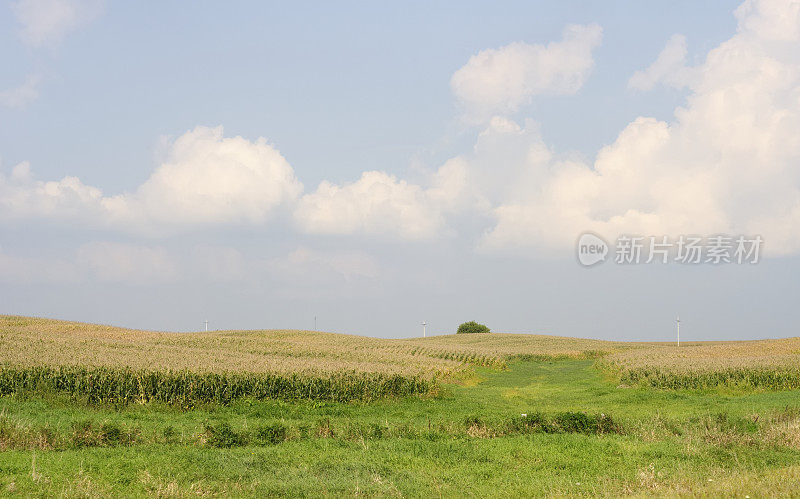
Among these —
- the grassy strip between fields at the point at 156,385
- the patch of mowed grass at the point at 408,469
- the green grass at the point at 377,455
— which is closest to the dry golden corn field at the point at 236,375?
the grassy strip between fields at the point at 156,385

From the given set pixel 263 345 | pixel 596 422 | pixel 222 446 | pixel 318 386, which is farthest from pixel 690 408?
pixel 263 345

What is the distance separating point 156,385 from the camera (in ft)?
66.0

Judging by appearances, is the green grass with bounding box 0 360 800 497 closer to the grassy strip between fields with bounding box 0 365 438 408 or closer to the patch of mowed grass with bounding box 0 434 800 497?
the patch of mowed grass with bounding box 0 434 800 497

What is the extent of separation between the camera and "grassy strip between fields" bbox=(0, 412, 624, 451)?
1284 centimetres

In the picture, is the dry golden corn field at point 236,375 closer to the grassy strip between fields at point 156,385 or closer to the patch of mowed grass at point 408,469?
the grassy strip between fields at point 156,385

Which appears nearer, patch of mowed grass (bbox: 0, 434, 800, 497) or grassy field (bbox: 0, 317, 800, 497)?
patch of mowed grass (bbox: 0, 434, 800, 497)

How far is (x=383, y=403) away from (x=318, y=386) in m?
2.57

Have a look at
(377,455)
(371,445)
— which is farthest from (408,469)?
(371,445)

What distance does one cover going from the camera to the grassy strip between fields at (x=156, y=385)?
1978 centimetres

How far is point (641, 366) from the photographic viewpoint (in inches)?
1209

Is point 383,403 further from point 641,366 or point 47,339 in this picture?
point 47,339

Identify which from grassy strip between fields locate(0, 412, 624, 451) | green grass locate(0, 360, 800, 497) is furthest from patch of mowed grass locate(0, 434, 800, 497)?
grassy strip between fields locate(0, 412, 624, 451)

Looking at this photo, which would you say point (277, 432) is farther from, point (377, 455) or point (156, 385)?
point (156, 385)

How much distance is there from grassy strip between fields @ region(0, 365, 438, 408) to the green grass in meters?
0.85
